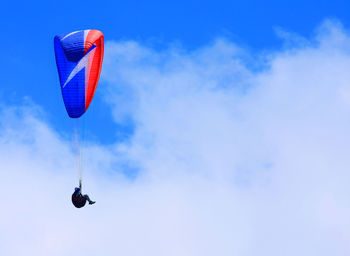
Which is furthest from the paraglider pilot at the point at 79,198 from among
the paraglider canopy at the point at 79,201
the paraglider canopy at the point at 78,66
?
the paraglider canopy at the point at 78,66

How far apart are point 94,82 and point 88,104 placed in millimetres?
1528

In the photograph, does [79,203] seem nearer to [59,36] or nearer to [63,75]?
[63,75]

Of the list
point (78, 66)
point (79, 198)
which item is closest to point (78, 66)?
A: point (78, 66)

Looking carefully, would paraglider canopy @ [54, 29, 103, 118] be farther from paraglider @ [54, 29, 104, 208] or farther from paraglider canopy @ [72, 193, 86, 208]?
paraglider canopy @ [72, 193, 86, 208]

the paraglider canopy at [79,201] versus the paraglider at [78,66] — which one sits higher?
the paraglider at [78,66]

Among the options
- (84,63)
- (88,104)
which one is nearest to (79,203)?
(88,104)

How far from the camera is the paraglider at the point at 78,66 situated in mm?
35125

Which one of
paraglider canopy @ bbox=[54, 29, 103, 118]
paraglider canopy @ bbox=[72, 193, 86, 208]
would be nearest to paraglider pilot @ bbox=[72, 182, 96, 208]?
paraglider canopy @ bbox=[72, 193, 86, 208]

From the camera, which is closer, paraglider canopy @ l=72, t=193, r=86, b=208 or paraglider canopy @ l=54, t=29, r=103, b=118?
paraglider canopy @ l=72, t=193, r=86, b=208

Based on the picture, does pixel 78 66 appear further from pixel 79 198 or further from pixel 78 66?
pixel 79 198

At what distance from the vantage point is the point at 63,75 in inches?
1409

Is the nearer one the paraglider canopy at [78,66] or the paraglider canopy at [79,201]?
the paraglider canopy at [79,201]

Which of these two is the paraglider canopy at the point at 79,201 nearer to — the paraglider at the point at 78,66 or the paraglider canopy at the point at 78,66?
the paraglider at the point at 78,66

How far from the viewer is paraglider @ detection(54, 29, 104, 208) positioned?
35.1m
